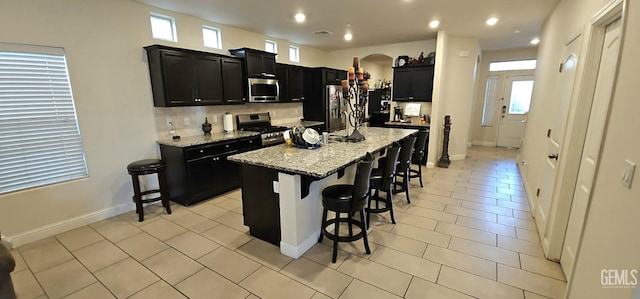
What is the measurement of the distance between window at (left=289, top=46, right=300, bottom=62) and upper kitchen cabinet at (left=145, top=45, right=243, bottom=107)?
6.37ft

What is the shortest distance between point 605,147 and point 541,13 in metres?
3.54

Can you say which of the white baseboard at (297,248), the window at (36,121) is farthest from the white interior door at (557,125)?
the window at (36,121)

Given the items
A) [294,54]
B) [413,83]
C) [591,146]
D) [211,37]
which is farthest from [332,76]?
[591,146]

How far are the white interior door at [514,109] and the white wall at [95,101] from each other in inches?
314

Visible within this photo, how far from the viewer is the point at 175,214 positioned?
136 inches

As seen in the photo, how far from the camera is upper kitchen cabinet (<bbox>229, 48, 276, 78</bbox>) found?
445 cm

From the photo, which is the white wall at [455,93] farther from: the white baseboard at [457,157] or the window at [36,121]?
the window at [36,121]

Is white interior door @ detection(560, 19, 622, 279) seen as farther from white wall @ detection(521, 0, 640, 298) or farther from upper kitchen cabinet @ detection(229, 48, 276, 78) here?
upper kitchen cabinet @ detection(229, 48, 276, 78)

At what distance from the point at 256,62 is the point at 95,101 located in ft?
7.67

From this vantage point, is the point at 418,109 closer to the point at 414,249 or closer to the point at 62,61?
the point at 414,249

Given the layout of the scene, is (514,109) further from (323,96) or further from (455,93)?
(323,96)

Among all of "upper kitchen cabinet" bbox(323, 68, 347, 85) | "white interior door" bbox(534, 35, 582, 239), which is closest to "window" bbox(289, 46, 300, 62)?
"upper kitchen cabinet" bbox(323, 68, 347, 85)

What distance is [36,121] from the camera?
2.82 m

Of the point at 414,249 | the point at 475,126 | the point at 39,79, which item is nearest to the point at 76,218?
the point at 39,79
